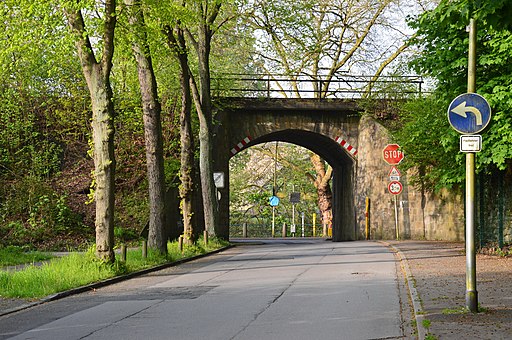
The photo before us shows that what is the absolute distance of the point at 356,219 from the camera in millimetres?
36781

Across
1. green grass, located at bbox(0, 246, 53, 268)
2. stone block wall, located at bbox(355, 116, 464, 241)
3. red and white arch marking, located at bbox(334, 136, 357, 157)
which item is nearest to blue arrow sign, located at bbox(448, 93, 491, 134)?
green grass, located at bbox(0, 246, 53, 268)

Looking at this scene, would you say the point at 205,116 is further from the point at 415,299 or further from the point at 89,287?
the point at 415,299

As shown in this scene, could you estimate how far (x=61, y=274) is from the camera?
15312 mm

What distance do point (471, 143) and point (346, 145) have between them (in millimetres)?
26627

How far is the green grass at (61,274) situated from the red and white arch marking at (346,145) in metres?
18.4

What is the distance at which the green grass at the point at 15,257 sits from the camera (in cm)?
2020

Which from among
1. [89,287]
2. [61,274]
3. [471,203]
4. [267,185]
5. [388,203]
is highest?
[267,185]

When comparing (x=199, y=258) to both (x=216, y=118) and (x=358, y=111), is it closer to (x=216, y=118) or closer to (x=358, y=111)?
(x=216, y=118)

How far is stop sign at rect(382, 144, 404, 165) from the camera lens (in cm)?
3066

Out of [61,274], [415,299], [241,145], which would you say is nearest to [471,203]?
[415,299]

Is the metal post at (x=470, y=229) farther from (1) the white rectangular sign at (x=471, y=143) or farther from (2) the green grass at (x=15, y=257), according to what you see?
(2) the green grass at (x=15, y=257)

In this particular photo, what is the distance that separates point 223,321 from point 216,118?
83.5 ft

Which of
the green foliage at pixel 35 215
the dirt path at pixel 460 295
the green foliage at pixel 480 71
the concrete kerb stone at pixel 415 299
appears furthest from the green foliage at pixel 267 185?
the concrete kerb stone at pixel 415 299

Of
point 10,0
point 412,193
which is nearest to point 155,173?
point 10,0
